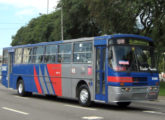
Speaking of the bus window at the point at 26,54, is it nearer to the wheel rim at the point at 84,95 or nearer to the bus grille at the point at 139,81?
the wheel rim at the point at 84,95

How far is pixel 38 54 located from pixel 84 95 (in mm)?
5569

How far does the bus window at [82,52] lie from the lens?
1562 centimetres

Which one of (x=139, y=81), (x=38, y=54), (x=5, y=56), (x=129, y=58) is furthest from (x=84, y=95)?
(x=5, y=56)

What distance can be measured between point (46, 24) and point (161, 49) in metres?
28.8

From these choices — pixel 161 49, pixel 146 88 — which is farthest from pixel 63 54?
pixel 161 49

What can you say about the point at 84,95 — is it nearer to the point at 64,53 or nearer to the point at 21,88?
the point at 64,53

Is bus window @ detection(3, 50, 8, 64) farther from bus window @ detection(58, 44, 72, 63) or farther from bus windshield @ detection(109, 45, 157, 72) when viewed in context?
bus windshield @ detection(109, 45, 157, 72)

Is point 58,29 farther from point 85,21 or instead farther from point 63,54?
point 63,54

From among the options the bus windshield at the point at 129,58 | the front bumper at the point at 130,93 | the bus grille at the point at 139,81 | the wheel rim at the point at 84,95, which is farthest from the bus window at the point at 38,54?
the bus grille at the point at 139,81

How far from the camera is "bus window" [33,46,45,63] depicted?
65.0ft

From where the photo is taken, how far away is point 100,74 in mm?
14836

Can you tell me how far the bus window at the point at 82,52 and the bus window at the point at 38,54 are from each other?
357 cm

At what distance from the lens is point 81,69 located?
16.0 metres

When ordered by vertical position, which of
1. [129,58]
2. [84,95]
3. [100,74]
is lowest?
[84,95]
